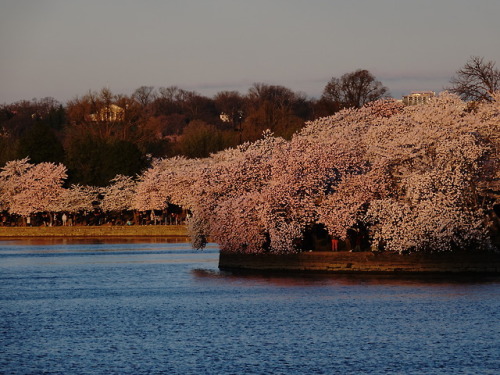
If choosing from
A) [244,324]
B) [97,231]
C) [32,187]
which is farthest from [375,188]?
[32,187]

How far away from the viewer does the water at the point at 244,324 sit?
A: 114 ft

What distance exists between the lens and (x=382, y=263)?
60.8m

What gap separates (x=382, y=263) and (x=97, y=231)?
68270mm

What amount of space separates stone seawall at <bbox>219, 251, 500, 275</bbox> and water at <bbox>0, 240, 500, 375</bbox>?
140 centimetres

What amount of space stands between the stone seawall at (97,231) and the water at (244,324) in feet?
160

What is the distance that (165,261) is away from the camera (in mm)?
83938

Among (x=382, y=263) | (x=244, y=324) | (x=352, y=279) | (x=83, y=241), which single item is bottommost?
(x=244, y=324)

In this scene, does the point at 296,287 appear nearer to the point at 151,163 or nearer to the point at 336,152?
the point at 336,152

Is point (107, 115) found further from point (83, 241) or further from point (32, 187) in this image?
point (83, 241)

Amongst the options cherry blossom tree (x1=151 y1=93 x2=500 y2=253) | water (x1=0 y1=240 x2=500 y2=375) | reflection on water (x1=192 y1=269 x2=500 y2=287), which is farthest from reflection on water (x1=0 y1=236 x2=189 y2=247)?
reflection on water (x1=192 y1=269 x2=500 y2=287)

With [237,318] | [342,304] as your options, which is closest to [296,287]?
[342,304]

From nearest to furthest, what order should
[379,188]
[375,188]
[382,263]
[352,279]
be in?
[352,279], [382,263], [375,188], [379,188]

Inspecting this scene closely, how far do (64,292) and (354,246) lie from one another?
18471 mm

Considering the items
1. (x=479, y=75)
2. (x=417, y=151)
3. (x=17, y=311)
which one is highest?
(x=479, y=75)
